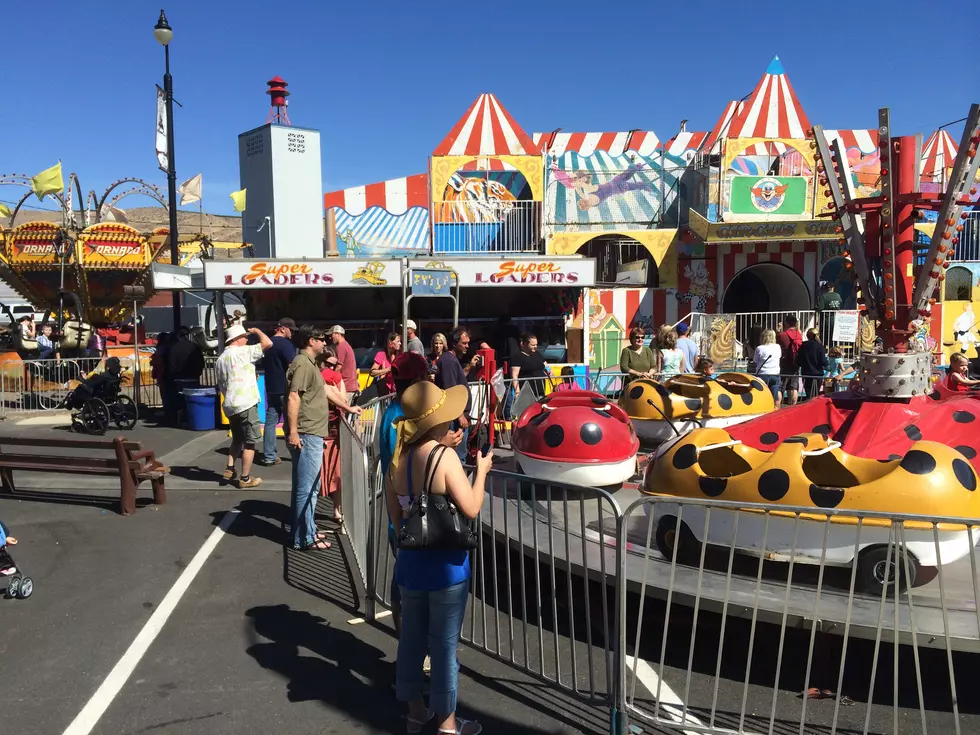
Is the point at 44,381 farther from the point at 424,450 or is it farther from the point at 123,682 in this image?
the point at 424,450

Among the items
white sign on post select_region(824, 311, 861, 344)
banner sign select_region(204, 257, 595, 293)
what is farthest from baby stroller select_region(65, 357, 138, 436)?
white sign on post select_region(824, 311, 861, 344)

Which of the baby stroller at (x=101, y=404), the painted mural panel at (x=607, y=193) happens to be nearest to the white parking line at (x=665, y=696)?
the baby stroller at (x=101, y=404)

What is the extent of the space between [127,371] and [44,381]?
236cm

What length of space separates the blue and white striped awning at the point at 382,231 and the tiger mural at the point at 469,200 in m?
1.19

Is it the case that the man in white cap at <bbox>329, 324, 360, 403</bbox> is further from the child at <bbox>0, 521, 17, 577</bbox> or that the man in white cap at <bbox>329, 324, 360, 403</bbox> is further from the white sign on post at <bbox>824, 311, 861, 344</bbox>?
the white sign on post at <bbox>824, 311, 861, 344</bbox>

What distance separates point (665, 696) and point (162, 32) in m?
14.8

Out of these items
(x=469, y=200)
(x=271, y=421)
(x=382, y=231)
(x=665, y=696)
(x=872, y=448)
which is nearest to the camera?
(x=665, y=696)

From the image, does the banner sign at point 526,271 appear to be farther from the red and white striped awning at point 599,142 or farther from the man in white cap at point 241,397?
→ the red and white striped awning at point 599,142

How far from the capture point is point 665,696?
12.0 feet

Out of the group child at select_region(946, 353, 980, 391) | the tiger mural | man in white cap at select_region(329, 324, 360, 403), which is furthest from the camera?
the tiger mural

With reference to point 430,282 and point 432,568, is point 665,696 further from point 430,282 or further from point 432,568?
point 430,282

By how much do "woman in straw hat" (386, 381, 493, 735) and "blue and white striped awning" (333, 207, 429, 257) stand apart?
1791 centimetres

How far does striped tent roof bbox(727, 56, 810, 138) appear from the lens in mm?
20609

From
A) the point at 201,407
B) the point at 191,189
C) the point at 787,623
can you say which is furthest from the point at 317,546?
the point at 191,189
